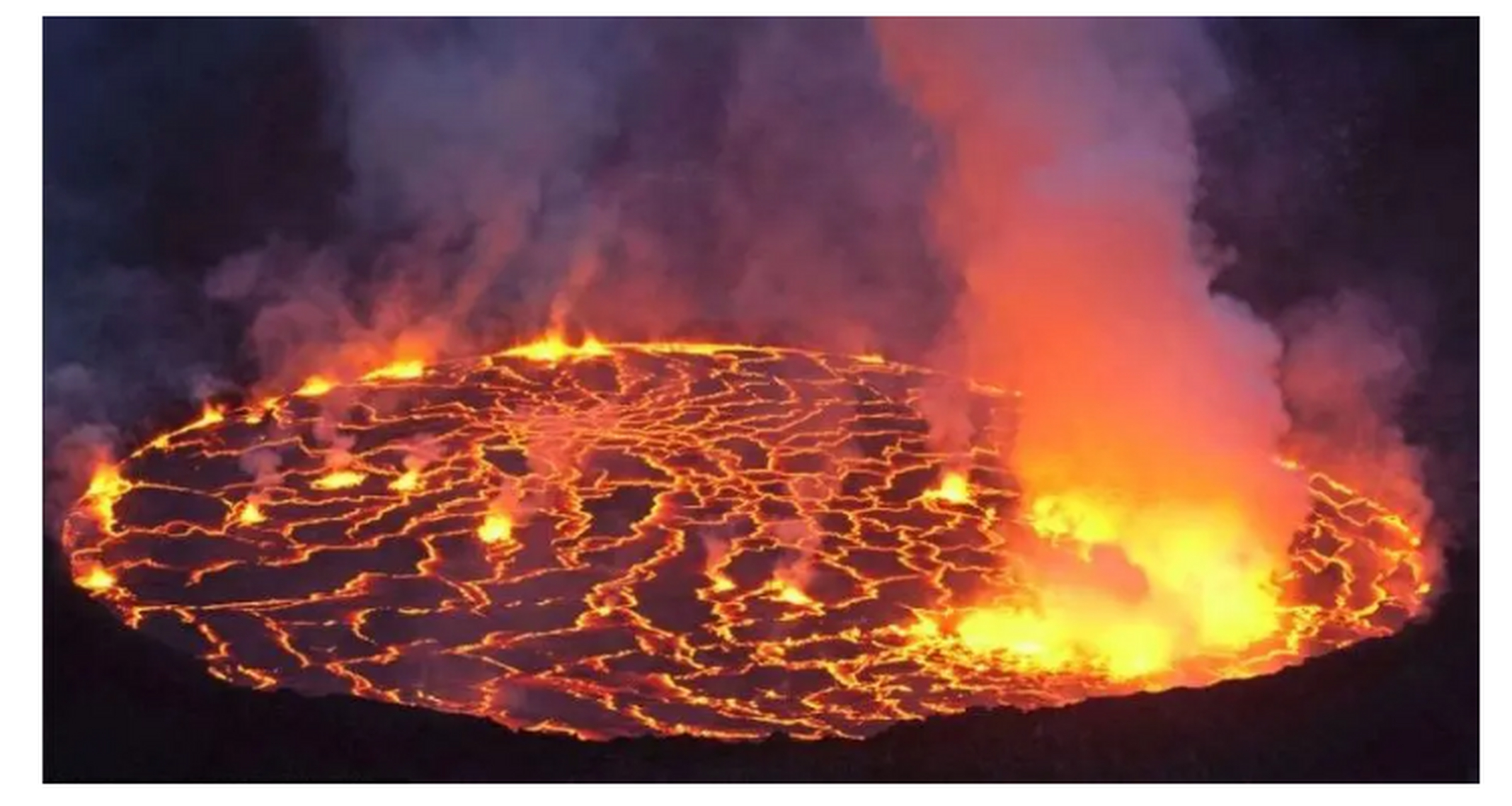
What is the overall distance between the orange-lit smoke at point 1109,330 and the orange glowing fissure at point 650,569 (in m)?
0.04

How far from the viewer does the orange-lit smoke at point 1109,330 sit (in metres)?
4.60

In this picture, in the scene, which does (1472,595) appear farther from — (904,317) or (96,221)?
(96,221)

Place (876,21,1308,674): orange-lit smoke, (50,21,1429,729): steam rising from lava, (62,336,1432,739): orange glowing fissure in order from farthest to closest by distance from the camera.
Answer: (50,21,1429,729): steam rising from lava < (876,21,1308,674): orange-lit smoke < (62,336,1432,739): orange glowing fissure

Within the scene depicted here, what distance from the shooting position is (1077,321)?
546 centimetres

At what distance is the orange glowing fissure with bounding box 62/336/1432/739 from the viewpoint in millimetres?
4223

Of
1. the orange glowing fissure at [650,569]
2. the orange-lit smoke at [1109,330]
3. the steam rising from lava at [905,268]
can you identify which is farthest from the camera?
the steam rising from lava at [905,268]

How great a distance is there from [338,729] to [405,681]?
0.18 m

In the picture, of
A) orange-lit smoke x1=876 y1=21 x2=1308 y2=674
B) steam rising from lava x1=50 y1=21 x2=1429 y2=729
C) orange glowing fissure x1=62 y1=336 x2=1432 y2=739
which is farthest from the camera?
steam rising from lava x1=50 y1=21 x2=1429 y2=729

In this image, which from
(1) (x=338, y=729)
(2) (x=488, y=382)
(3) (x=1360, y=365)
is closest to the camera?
(1) (x=338, y=729)

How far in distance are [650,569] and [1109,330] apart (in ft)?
5.18

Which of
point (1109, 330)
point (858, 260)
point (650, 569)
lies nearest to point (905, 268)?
point (858, 260)

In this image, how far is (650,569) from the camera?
4.70 meters

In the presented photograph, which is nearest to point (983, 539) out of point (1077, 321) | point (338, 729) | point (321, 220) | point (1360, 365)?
point (1077, 321)

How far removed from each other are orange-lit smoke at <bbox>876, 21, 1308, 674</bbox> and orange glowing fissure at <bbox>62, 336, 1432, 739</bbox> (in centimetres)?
4
